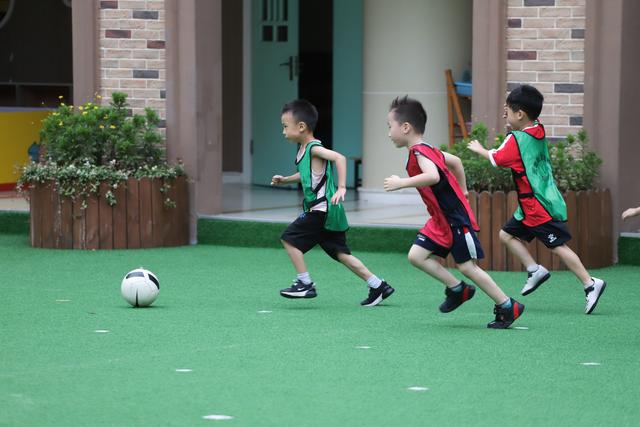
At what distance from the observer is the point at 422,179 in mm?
7164

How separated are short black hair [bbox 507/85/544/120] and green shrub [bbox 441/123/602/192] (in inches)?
72.7

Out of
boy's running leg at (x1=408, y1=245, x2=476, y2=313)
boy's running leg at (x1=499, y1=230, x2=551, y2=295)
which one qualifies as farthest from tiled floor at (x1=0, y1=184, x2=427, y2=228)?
boy's running leg at (x1=408, y1=245, x2=476, y2=313)

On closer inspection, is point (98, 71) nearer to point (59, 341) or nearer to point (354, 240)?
point (354, 240)

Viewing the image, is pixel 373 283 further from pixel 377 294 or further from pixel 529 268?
pixel 529 268

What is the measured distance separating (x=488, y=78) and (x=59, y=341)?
489cm

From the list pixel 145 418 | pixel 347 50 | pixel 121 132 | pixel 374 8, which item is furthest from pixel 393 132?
pixel 347 50

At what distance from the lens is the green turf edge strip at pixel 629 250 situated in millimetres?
10133

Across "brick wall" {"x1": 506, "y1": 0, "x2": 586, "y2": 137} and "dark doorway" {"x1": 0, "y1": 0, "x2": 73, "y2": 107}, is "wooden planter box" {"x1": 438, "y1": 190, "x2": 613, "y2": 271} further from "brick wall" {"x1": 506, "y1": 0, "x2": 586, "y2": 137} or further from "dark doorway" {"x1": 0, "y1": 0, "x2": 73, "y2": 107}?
"dark doorway" {"x1": 0, "y1": 0, "x2": 73, "y2": 107}

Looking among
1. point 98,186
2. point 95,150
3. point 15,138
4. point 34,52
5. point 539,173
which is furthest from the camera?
point 34,52

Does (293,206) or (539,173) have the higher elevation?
(539,173)

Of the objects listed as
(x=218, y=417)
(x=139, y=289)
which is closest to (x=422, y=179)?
(x=139, y=289)

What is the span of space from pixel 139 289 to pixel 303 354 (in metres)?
1.76

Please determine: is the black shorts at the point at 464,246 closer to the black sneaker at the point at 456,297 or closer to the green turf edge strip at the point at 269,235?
the black sneaker at the point at 456,297

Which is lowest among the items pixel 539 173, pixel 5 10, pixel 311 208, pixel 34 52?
pixel 311 208
